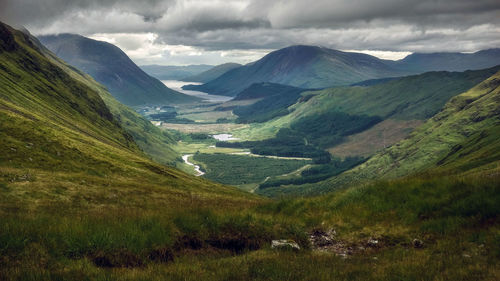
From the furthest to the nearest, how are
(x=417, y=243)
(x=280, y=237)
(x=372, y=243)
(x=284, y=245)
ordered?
(x=280, y=237), (x=372, y=243), (x=417, y=243), (x=284, y=245)

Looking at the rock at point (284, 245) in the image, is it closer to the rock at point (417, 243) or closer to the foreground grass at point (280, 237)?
the foreground grass at point (280, 237)

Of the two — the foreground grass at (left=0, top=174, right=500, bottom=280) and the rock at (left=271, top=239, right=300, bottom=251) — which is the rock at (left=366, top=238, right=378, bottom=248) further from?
the rock at (left=271, top=239, right=300, bottom=251)

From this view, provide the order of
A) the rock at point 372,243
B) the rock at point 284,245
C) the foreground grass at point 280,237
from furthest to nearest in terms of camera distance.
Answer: the rock at point 372,243 < the rock at point 284,245 < the foreground grass at point 280,237

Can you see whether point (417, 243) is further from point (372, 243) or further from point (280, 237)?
point (280, 237)

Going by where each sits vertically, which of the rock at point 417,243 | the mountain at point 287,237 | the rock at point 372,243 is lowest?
the rock at point 372,243

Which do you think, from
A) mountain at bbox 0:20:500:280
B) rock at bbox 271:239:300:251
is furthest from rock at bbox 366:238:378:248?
rock at bbox 271:239:300:251

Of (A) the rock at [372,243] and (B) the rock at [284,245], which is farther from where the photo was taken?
(A) the rock at [372,243]

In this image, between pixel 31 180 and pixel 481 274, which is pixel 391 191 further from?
pixel 31 180

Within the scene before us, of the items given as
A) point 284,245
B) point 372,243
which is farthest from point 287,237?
point 372,243

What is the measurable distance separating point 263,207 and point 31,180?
25.8 metres

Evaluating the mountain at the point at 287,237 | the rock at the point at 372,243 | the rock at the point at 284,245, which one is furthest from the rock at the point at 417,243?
the rock at the point at 284,245

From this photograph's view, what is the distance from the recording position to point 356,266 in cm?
1321

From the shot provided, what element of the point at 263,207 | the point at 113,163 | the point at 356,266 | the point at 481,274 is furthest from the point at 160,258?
the point at 113,163

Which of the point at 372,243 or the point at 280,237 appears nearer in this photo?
the point at 372,243
